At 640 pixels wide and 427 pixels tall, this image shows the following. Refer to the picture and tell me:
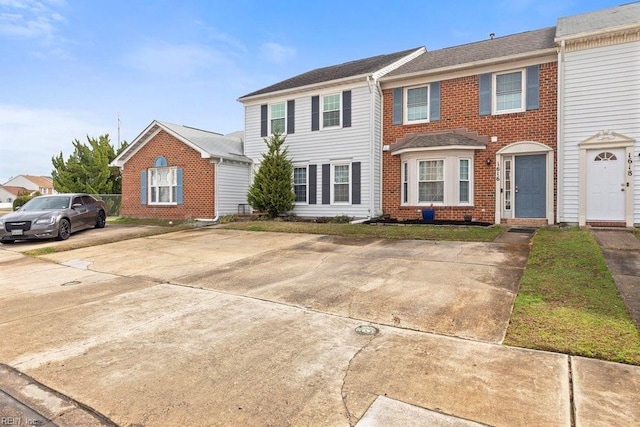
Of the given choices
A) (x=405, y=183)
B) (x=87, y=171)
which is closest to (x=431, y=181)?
(x=405, y=183)

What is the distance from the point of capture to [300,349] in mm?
3562

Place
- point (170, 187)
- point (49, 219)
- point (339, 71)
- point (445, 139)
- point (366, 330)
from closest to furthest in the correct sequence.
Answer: point (366, 330), point (49, 219), point (445, 139), point (339, 71), point (170, 187)

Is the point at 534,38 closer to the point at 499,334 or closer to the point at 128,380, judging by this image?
the point at 499,334

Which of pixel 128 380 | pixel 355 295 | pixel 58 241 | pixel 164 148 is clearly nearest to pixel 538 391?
pixel 355 295

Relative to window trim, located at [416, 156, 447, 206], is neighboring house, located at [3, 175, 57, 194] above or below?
above

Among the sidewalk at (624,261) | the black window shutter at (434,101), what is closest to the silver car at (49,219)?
the black window shutter at (434,101)

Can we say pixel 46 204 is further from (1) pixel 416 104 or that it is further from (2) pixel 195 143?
(1) pixel 416 104

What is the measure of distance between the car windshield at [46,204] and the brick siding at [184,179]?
4.96m

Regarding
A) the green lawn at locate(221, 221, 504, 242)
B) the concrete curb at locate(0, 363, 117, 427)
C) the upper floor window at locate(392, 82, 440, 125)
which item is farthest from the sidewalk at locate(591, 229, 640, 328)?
the upper floor window at locate(392, 82, 440, 125)

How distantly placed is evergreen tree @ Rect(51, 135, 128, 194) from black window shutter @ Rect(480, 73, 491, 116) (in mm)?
28012

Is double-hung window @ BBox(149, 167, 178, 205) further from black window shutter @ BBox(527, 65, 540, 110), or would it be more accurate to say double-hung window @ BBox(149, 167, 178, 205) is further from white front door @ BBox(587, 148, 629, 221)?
white front door @ BBox(587, 148, 629, 221)

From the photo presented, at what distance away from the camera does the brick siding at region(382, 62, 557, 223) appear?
11922 mm

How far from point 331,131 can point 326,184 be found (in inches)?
86.9

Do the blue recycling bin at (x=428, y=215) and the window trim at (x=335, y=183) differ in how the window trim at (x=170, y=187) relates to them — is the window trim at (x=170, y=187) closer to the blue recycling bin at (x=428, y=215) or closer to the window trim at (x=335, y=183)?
the window trim at (x=335, y=183)
